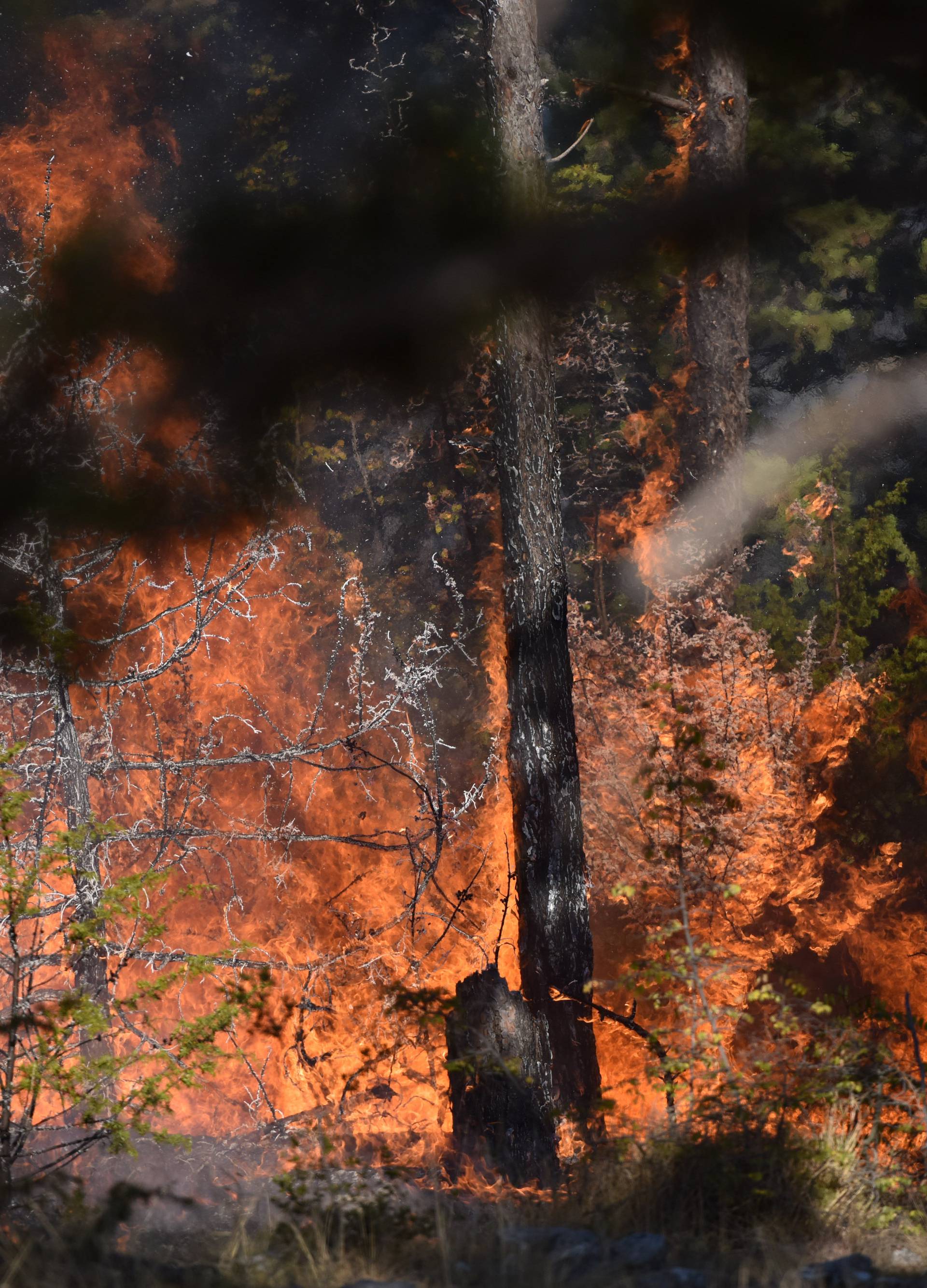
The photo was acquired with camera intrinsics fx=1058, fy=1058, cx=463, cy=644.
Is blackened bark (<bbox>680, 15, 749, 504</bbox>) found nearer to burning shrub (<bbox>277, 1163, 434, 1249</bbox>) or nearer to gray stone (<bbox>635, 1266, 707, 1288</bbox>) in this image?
burning shrub (<bbox>277, 1163, 434, 1249</bbox>)

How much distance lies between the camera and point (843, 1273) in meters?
3.41

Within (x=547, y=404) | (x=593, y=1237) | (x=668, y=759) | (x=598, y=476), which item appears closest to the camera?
(x=593, y=1237)

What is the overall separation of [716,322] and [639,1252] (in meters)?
11.7

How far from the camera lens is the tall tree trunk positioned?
910 cm

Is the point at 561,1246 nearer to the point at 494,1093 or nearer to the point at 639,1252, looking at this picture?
the point at 639,1252

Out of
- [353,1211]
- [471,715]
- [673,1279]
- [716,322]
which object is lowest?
[673,1279]

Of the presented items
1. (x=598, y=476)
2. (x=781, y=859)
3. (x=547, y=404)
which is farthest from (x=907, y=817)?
(x=547, y=404)

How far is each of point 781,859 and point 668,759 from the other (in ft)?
5.93

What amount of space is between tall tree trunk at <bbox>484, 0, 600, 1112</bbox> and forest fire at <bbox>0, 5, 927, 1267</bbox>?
0.11 ft

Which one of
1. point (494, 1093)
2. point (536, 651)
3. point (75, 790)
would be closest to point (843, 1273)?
point (494, 1093)

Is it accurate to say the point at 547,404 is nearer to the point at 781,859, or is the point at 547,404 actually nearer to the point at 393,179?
the point at 781,859

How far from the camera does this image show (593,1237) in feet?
12.8

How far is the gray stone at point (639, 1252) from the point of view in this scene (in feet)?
11.9

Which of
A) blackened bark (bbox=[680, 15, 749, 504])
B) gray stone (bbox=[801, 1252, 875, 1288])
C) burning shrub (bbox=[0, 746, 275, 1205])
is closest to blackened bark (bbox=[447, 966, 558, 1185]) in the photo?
burning shrub (bbox=[0, 746, 275, 1205])
